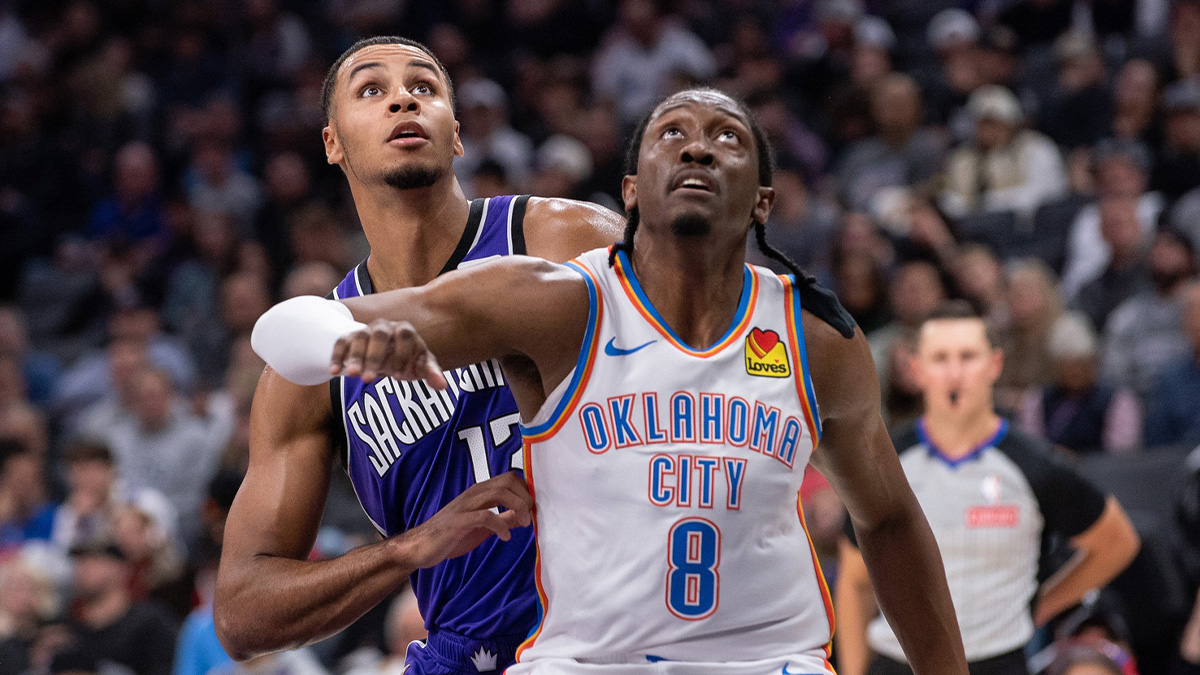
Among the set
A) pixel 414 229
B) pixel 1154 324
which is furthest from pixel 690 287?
pixel 1154 324

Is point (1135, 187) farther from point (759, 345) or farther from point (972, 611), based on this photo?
point (759, 345)

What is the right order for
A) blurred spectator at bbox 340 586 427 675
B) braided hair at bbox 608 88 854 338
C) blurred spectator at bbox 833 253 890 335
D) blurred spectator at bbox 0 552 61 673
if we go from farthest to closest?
blurred spectator at bbox 833 253 890 335 < blurred spectator at bbox 0 552 61 673 < blurred spectator at bbox 340 586 427 675 < braided hair at bbox 608 88 854 338

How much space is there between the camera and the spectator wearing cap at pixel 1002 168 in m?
9.24

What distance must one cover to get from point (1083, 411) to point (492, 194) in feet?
12.9

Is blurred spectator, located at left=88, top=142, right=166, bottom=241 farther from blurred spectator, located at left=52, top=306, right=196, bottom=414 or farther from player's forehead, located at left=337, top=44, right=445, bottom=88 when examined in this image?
player's forehead, located at left=337, top=44, right=445, bottom=88

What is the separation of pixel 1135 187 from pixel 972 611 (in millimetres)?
4076

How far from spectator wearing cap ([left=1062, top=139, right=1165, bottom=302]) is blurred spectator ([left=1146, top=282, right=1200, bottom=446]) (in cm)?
100

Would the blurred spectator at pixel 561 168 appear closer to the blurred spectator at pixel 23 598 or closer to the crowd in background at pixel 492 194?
the crowd in background at pixel 492 194

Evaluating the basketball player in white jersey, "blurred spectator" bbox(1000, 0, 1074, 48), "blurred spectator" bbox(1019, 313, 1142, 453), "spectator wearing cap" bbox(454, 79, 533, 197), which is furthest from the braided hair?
"blurred spectator" bbox(1000, 0, 1074, 48)

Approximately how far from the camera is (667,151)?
2.82 metres

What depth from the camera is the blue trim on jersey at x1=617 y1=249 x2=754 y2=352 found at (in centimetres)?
279

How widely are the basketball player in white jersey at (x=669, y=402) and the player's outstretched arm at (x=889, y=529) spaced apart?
0.02 m

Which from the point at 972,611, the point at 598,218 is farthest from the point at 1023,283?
the point at 598,218

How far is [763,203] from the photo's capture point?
298 centimetres
